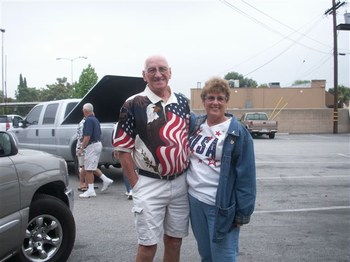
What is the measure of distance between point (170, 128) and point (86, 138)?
183 inches

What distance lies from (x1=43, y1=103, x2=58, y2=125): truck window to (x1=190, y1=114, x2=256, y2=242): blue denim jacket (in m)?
7.93

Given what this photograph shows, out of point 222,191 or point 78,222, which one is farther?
point 78,222

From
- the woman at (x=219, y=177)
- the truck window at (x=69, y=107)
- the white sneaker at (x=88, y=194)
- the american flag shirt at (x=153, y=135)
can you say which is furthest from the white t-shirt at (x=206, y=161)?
the truck window at (x=69, y=107)

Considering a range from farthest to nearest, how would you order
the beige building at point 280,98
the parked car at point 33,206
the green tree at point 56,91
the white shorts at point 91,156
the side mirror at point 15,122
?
the green tree at point 56,91 < the beige building at point 280,98 < the side mirror at point 15,122 < the white shorts at point 91,156 < the parked car at point 33,206

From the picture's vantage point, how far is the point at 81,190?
26.0 ft

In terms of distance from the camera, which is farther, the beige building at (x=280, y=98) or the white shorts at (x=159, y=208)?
the beige building at (x=280, y=98)

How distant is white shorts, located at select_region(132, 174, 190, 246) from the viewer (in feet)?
9.65

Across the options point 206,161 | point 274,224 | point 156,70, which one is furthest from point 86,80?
point 206,161

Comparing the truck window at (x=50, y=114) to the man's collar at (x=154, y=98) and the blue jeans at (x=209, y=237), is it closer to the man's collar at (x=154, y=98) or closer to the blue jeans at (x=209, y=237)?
the man's collar at (x=154, y=98)

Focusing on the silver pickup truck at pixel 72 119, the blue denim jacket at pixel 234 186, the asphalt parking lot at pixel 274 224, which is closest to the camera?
the blue denim jacket at pixel 234 186

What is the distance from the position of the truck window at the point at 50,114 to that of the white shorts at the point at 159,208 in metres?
7.45

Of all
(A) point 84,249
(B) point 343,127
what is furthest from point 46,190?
(B) point 343,127

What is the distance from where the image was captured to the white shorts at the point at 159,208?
9.65 feet

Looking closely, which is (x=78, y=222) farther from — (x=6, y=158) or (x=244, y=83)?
(x=244, y=83)
